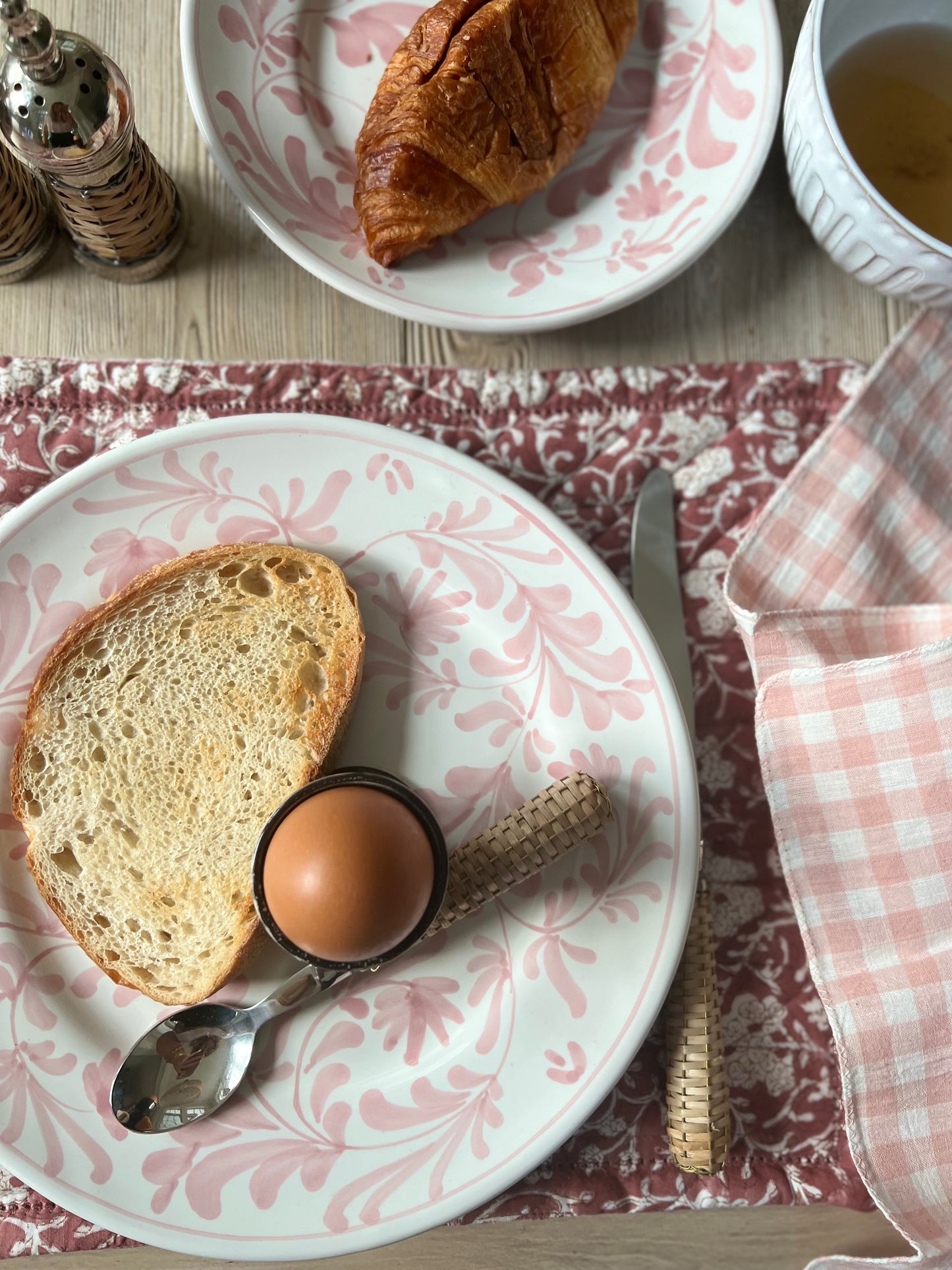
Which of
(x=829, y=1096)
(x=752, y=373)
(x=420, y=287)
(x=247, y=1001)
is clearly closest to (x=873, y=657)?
(x=752, y=373)

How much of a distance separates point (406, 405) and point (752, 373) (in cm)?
36

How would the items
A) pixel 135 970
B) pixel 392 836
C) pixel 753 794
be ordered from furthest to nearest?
Answer: 1. pixel 753 794
2. pixel 135 970
3. pixel 392 836

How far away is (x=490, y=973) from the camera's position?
92cm

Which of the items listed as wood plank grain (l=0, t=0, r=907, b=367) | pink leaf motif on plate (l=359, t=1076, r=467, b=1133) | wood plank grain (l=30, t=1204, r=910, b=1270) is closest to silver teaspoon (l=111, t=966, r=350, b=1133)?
pink leaf motif on plate (l=359, t=1076, r=467, b=1133)

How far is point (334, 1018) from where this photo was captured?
0.90 m

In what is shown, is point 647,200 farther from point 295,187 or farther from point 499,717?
point 499,717

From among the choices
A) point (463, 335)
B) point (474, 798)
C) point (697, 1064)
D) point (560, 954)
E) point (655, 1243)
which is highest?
point (463, 335)

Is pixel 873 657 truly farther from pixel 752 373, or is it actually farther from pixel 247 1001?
pixel 247 1001

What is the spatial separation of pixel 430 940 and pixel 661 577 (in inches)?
16.3

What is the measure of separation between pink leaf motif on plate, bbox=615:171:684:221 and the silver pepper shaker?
0.44 metres

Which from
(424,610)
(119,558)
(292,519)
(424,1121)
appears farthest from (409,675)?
(424,1121)

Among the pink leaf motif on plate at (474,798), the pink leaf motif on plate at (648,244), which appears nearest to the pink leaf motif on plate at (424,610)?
the pink leaf motif on plate at (474,798)

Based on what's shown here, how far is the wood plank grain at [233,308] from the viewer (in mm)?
1025

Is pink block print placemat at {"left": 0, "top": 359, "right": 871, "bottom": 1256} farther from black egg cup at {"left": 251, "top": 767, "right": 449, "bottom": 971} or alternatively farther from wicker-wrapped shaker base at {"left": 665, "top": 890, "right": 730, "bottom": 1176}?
black egg cup at {"left": 251, "top": 767, "right": 449, "bottom": 971}
